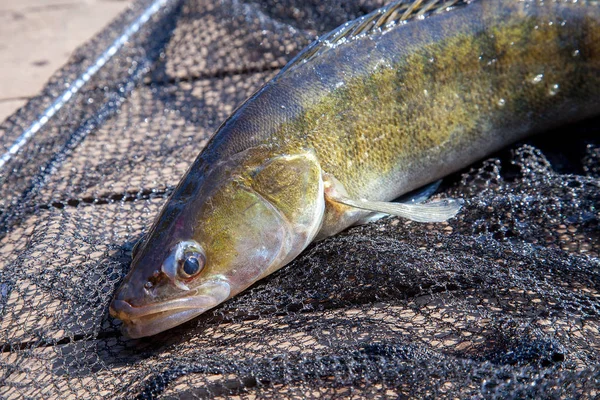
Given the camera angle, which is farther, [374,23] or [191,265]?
[374,23]

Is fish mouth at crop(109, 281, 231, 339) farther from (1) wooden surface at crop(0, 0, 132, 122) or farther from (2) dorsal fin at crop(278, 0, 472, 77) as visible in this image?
(1) wooden surface at crop(0, 0, 132, 122)

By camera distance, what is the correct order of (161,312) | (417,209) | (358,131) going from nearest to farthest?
(161,312), (417,209), (358,131)

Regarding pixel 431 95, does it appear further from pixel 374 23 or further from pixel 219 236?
pixel 219 236

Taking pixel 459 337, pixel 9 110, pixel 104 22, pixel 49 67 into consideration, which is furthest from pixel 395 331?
pixel 104 22

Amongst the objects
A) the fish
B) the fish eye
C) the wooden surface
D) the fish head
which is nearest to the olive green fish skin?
the fish

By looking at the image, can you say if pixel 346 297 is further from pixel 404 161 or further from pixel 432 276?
pixel 404 161

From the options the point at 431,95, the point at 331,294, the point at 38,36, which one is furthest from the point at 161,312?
the point at 38,36

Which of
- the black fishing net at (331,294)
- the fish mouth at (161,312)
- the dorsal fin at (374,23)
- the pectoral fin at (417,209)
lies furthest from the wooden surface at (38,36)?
the pectoral fin at (417,209)
